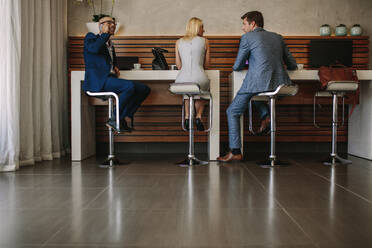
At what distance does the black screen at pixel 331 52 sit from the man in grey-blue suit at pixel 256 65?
1422 mm

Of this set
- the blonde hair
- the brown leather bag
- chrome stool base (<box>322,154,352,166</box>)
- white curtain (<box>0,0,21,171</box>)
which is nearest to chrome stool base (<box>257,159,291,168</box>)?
chrome stool base (<box>322,154,352,166</box>)

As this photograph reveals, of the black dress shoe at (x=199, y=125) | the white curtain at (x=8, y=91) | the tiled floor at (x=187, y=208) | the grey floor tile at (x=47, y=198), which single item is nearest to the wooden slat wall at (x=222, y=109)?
the black dress shoe at (x=199, y=125)

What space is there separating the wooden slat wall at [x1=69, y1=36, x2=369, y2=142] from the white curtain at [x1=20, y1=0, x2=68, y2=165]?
432mm

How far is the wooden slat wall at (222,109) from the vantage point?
15.5ft

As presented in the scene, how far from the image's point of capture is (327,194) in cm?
209

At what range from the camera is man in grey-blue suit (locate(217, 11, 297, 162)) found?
3270 millimetres

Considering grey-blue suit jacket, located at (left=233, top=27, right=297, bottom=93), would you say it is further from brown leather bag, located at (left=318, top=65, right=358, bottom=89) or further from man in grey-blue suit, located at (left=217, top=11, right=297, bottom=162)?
brown leather bag, located at (left=318, top=65, right=358, bottom=89)

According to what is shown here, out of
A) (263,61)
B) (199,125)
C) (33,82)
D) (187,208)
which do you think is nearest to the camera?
(187,208)

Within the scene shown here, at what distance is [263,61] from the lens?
10.7 ft

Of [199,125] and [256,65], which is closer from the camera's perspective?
[256,65]

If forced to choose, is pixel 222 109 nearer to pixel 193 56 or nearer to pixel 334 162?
pixel 193 56

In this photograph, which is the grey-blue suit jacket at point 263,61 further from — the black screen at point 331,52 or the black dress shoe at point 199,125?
the black screen at point 331,52

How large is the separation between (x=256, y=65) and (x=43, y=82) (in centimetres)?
235

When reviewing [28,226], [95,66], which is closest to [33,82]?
[95,66]
